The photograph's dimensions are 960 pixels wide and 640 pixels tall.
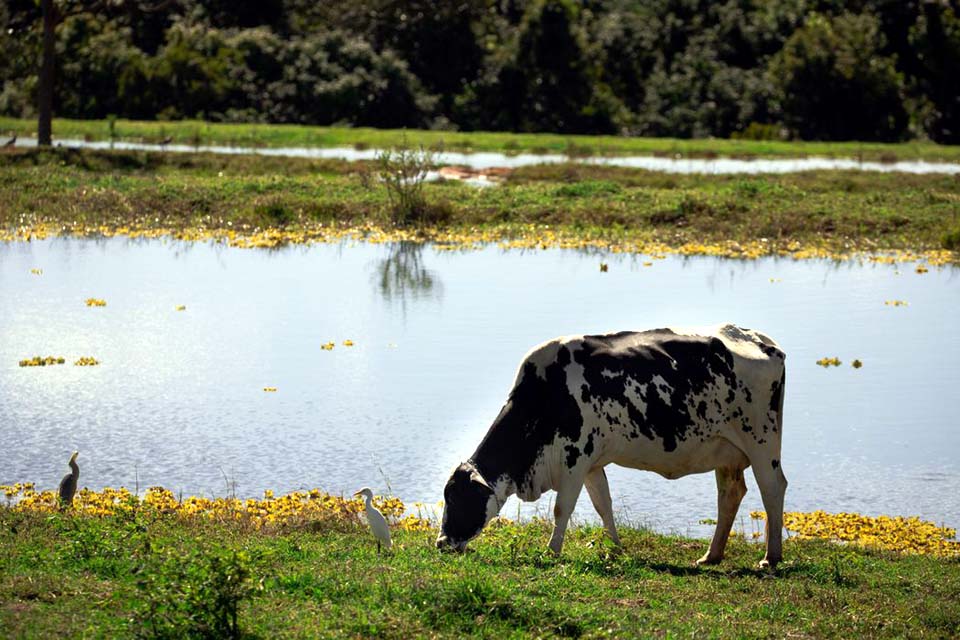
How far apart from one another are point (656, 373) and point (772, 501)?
4.49ft

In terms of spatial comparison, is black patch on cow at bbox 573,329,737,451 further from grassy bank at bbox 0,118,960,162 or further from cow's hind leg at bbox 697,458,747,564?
grassy bank at bbox 0,118,960,162

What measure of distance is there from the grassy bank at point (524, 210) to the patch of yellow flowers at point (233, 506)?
693 inches

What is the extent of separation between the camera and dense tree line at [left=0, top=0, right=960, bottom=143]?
5331 cm

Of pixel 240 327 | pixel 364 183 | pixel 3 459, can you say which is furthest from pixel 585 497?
pixel 364 183

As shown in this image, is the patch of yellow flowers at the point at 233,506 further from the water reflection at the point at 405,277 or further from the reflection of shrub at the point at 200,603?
the water reflection at the point at 405,277

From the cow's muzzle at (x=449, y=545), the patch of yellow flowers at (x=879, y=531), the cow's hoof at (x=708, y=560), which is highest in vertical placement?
the cow's muzzle at (x=449, y=545)

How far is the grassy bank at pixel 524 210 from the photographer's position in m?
30.6

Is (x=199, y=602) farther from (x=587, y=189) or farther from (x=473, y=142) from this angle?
(x=473, y=142)

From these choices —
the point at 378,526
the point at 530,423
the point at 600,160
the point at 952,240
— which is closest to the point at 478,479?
the point at 530,423

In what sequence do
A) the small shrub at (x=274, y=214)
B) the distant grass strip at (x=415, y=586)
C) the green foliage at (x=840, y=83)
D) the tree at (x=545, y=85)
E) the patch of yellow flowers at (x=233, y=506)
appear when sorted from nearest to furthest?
1. the distant grass strip at (x=415, y=586)
2. the patch of yellow flowers at (x=233, y=506)
3. the small shrub at (x=274, y=214)
4. the green foliage at (x=840, y=83)
5. the tree at (x=545, y=85)

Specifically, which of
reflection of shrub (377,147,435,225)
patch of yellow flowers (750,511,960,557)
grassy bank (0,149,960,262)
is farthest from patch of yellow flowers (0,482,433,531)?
reflection of shrub (377,147,435,225)

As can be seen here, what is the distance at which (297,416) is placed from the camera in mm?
16359

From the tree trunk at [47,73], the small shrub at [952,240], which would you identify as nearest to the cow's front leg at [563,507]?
the small shrub at [952,240]

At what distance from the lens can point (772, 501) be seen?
1107 centimetres
